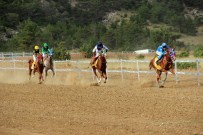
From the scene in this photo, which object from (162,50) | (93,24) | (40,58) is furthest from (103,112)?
(93,24)

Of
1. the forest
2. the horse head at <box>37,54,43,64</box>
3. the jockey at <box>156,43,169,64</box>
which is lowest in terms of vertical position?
the horse head at <box>37,54,43,64</box>

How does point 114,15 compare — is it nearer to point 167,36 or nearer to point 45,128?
point 167,36

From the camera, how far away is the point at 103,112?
56.9 ft

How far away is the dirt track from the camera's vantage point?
14.0m

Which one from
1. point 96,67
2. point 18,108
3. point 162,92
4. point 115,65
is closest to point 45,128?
point 18,108

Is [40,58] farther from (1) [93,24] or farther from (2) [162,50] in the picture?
(1) [93,24]

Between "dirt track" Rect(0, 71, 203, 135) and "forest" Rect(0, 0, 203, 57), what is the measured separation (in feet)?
147

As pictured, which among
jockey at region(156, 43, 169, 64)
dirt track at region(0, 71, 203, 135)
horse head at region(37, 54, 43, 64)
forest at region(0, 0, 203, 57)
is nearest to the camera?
dirt track at region(0, 71, 203, 135)

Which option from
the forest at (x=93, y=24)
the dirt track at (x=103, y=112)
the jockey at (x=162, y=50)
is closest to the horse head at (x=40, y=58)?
the dirt track at (x=103, y=112)

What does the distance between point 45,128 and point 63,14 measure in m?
122

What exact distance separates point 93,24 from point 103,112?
97.5 metres

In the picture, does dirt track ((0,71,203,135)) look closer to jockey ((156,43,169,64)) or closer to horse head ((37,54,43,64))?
jockey ((156,43,169,64))

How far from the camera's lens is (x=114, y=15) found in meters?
144

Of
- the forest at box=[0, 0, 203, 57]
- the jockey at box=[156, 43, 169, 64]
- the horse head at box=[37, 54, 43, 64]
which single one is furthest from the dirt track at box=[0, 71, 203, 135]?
the forest at box=[0, 0, 203, 57]
